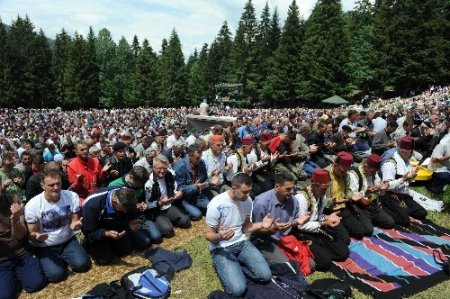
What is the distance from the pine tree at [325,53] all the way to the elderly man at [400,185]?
1628 inches

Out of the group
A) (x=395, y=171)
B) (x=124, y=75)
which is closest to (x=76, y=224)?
(x=395, y=171)

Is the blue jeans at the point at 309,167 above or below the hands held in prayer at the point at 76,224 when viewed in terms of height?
below

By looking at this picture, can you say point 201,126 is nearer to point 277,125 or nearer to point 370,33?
point 277,125

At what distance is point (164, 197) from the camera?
289 inches

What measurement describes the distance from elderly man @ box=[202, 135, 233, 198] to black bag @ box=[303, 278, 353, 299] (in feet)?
11.8

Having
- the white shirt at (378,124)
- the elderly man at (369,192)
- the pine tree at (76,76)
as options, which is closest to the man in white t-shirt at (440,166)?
the elderly man at (369,192)

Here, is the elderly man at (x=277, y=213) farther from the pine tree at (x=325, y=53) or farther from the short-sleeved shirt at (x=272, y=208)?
the pine tree at (x=325, y=53)

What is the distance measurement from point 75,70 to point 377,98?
151 ft

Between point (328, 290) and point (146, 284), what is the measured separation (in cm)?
242

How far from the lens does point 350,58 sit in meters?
50.6

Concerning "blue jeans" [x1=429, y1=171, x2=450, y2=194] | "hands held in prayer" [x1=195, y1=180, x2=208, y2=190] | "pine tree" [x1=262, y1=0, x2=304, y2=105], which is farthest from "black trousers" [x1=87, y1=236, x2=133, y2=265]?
"pine tree" [x1=262, y1=0, x2=304, y2=105]

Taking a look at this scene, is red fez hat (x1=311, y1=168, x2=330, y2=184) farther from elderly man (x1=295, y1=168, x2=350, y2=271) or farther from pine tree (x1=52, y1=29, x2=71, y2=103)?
pine tree (x1=52, y1=29, x2=71, y2=103)

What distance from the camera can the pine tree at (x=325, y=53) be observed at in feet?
157

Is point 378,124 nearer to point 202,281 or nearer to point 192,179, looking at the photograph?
point 192,179
